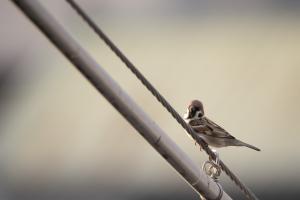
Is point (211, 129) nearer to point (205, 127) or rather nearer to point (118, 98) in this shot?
point (205, 127)


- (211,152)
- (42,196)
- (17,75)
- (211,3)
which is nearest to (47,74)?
(17,75)

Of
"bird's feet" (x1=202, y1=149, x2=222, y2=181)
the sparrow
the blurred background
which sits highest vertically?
"bird's feet" (x1=202, y1=149, x2=222, y2=181)

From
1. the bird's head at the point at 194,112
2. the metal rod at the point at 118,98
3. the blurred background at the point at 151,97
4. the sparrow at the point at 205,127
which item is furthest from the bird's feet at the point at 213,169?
the blurred background at the point at 151,97

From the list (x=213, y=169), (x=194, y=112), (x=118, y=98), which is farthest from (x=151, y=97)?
(x=118, y=98)

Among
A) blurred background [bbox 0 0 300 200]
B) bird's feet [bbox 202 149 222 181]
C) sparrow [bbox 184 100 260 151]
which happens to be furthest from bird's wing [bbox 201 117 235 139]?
blurred background [bbox 0 0 300 200]

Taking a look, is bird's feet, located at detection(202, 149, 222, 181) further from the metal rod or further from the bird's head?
the bird's head

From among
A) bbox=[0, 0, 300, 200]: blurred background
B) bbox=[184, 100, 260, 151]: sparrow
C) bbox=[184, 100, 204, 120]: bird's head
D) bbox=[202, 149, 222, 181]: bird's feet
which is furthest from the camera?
bbox=[0, 0, 300, 200]: blurred background
